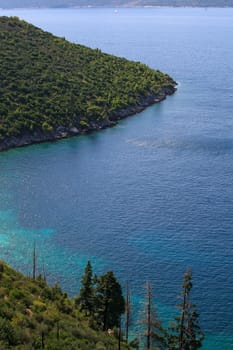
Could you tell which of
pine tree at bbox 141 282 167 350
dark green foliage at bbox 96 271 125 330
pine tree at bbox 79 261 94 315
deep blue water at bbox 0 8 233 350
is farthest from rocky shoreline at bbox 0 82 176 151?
pine tree at bbox 141 282 167 350

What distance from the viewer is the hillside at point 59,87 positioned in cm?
13175

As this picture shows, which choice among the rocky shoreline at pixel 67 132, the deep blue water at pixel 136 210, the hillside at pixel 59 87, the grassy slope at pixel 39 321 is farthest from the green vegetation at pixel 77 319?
the hillside at pixel 59 87

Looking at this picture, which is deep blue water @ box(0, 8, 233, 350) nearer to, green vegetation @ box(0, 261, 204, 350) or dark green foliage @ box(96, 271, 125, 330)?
green vegetation @ box(0, 261, 204, 350)

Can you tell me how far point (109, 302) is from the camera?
52.5m

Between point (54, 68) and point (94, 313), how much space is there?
116 meters

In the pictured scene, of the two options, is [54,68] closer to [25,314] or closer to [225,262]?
[225,262]

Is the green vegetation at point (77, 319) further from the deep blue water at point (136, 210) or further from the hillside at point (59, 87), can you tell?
the hillside at point (59, 87)

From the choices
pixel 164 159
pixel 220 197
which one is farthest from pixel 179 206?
pixel 164 159

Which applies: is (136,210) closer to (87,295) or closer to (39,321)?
(87,295)

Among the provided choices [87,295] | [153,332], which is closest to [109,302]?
[87,295]

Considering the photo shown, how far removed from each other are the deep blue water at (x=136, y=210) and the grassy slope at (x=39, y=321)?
41.0ft

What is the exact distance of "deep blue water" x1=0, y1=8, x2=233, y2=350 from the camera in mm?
68875

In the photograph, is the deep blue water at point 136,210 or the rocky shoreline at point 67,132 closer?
the deep blue water at point 136,210

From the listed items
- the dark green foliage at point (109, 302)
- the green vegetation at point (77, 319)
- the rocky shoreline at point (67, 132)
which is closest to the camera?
the green vegetation at point (77, 319)
